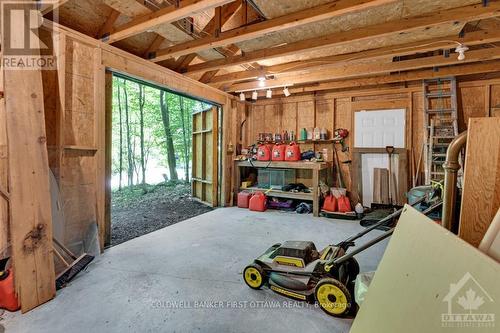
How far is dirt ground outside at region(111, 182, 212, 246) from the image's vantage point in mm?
3877

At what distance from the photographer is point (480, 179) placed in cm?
134

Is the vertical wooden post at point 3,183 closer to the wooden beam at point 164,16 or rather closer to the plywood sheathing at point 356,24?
the wooden beam at point 164,16

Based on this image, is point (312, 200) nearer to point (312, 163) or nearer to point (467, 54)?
point (312, 163)

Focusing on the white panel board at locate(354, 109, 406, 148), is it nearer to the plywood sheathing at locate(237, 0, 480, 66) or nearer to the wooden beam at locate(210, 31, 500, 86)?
the wooden beam at locate(210, 31, 500, 86)

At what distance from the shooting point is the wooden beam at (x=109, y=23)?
2.84m

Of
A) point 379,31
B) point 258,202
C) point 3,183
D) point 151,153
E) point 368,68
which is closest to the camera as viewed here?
point 3,183

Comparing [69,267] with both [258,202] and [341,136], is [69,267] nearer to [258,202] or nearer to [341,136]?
[258,202]

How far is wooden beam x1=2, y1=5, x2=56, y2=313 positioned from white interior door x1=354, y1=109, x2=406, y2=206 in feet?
16.9

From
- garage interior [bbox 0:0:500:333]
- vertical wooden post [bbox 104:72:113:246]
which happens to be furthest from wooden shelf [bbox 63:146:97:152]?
vertical wooden post [bbox 104:72:113:246]

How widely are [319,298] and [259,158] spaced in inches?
154

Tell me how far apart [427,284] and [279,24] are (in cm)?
255

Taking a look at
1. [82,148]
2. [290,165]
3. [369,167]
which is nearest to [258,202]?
[290,165]

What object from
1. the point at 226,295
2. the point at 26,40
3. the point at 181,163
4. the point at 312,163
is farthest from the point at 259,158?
the point at 181,163

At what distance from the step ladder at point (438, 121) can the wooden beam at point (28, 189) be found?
5.45m
